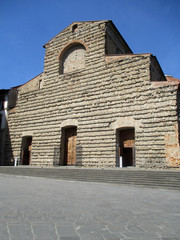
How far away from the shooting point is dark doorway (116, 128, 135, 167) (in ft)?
38.7

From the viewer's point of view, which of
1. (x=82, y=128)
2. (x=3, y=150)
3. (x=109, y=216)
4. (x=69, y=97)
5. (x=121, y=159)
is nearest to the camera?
(x=109, y=216)

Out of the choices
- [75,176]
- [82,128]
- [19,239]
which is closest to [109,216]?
[19,239]

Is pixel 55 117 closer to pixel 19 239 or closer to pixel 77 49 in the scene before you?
pixel 77 49

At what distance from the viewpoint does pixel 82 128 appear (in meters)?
12.9

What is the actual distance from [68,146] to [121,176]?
5.56m

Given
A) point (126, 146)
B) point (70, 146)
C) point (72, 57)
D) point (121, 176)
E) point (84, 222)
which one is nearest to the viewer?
point (84, 222)

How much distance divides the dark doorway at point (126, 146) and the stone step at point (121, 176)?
2.10 metres

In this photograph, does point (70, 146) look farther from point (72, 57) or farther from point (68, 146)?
point (72, 57)

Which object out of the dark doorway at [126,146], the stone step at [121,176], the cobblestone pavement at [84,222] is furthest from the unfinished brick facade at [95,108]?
the cobblestone pavement at [84,222]

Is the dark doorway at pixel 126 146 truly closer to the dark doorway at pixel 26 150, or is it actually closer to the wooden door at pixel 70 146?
the wooden door at pixel 70 146

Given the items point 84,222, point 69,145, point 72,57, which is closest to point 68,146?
point 69,145

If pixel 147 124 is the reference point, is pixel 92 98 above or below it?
above

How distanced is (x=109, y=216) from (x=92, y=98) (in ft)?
32.5

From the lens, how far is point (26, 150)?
1581 centimetres
